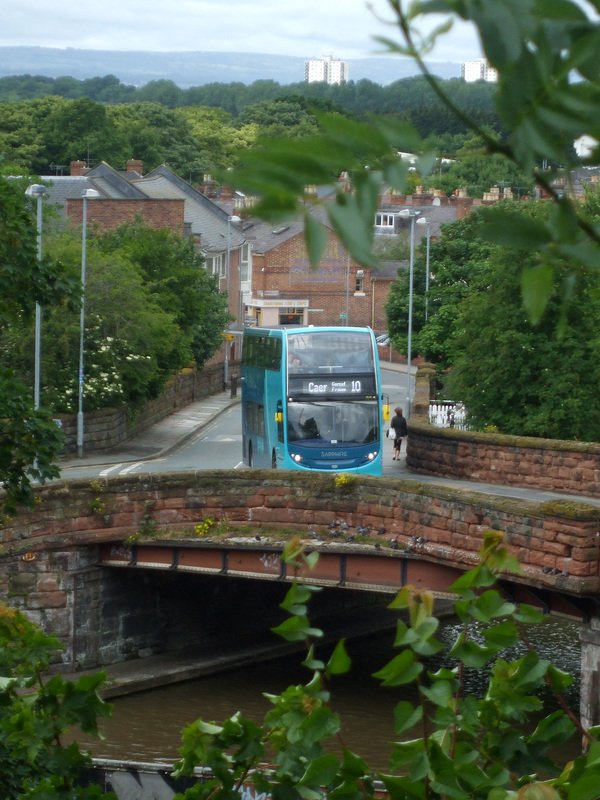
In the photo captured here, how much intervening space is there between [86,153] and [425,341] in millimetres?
63644

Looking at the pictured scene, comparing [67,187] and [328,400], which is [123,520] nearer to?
[328,400]

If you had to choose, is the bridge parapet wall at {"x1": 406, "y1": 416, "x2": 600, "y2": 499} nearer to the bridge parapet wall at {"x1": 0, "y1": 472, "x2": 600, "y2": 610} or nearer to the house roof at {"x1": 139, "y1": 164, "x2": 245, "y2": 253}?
the bridge parapet wall at {"x1": 0, "y1": 472, "x2": 600, "y2": 610}

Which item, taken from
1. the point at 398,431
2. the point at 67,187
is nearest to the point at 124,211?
the point at 67,187

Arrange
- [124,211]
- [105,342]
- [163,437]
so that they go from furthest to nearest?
[124,211] < [163,437] < [105,342]

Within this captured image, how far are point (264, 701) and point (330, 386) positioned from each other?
855 centimetres

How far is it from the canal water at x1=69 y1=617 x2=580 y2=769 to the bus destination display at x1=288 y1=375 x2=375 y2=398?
5418 millimetres

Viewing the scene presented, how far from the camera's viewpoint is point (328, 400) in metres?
24.1

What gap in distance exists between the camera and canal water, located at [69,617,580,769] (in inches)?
608

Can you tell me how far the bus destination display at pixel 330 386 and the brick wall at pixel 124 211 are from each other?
108 ft

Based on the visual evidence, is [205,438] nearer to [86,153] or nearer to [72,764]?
[72,764]

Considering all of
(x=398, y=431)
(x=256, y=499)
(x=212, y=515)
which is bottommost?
(x=398, y=431)

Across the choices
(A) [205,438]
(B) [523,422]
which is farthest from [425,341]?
(B) [523,422]

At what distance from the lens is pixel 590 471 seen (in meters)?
19.9

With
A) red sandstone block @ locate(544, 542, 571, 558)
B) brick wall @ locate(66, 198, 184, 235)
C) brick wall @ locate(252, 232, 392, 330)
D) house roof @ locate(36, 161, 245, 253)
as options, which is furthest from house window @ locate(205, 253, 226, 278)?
red sandstone block @ locate(544, 542, 571, 558)
